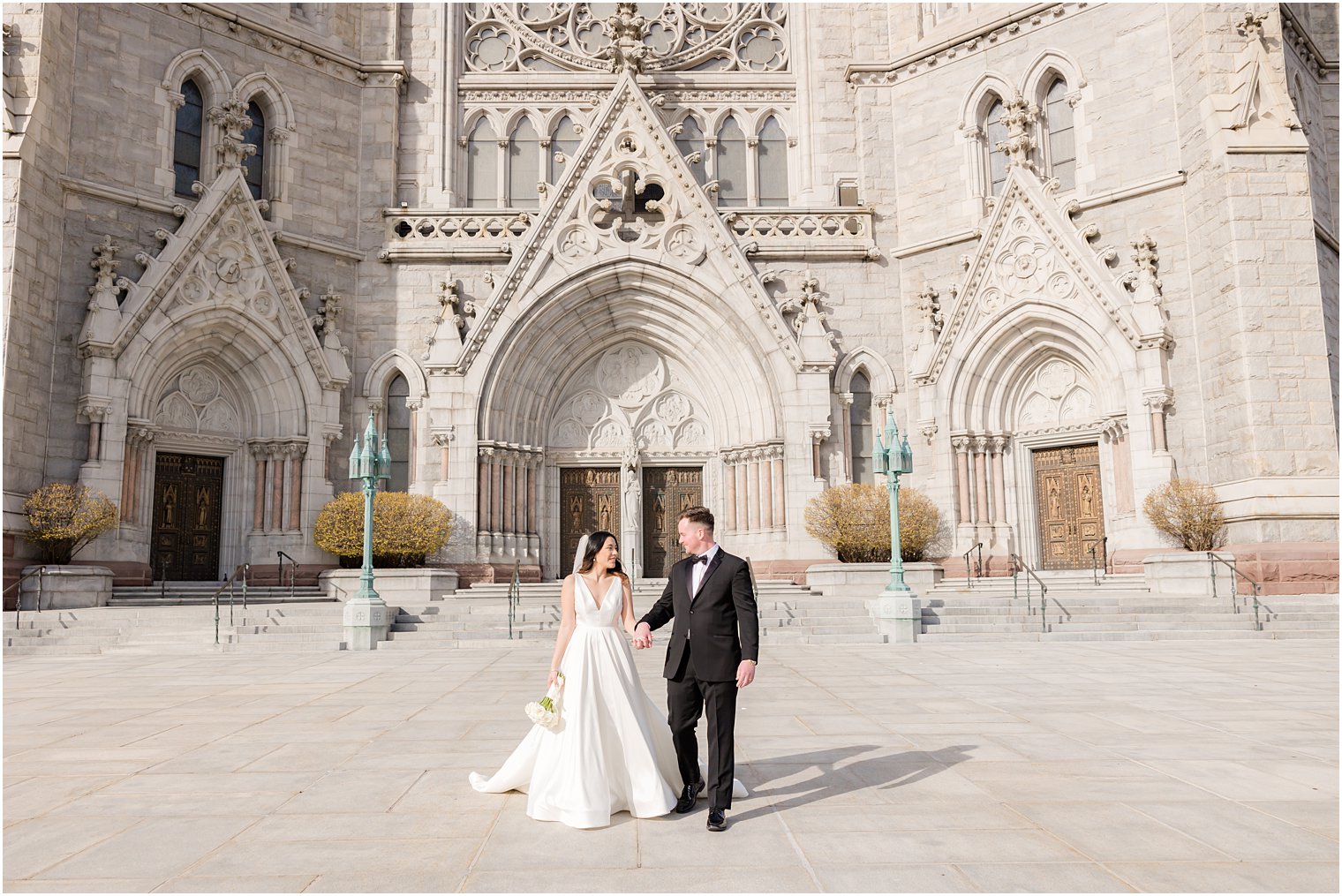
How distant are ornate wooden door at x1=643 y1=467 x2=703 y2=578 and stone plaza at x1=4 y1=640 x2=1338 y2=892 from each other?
13.5 metres

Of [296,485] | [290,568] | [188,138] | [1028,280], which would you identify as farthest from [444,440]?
[1028,280]

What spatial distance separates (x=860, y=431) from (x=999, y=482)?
135 inches

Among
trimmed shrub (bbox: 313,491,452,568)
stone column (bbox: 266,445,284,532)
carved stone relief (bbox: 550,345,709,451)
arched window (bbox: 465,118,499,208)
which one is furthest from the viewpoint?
arched window (bbox: 465,118,499,208)

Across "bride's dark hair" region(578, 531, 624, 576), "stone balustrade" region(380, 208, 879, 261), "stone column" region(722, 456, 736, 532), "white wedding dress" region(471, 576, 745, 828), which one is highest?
"stone balustrade" region(380, 208, 879, 261)

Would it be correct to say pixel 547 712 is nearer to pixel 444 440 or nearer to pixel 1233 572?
pixel 1233 572

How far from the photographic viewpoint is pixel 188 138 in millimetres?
22234

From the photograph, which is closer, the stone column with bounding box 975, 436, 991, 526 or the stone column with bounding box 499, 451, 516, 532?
the stone column with bounding box 975, 436, 991, 526

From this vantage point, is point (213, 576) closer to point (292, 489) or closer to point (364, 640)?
point (292, 489)

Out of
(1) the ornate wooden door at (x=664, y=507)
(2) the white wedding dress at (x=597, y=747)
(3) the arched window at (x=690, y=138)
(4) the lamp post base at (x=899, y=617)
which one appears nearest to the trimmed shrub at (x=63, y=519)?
(1) the ornate wooden door at (x=664, y=507)

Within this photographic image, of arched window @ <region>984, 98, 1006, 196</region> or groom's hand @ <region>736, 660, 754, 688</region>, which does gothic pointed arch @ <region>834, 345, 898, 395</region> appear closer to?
arched window @ <region>984, 98, 1006, 196</region>

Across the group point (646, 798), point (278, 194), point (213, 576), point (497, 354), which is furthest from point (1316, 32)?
point (213, 576)

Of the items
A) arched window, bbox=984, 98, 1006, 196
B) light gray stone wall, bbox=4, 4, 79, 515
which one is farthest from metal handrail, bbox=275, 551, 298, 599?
arched window, bbox=984, 98, 1006, 196

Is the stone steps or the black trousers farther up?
the black trousers

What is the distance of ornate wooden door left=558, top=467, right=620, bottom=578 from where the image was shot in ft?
78.6
